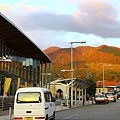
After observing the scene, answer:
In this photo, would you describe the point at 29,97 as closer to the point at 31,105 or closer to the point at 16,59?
the point at 31,105

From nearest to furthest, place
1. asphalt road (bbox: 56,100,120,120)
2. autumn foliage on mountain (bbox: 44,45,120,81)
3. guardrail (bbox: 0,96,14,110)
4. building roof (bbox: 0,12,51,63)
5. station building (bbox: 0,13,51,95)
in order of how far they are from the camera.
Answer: asphalt road (bbox: 56,100,120,120) < building roof (bbox: 0,12,51,63) < station building (bbox: 0,13,51,95) < guardrail (bbox: 0,96,14,110) < autumn foliage on mountain (bbox: 44,45,120,81)

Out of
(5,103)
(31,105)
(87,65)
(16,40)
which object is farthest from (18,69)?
(87,65)

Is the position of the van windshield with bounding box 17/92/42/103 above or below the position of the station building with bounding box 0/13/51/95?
below

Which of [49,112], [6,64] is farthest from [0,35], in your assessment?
[49,112]

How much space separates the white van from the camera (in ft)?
60.7

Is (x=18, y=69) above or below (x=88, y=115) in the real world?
above

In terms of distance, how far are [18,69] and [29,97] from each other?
101ft

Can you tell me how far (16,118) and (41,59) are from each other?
4244 centimetres

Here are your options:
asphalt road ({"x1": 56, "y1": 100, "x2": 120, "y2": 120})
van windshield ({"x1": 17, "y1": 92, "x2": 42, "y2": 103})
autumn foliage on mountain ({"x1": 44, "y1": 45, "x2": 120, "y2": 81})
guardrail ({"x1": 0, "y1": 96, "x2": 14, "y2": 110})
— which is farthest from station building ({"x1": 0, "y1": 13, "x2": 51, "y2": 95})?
autumn foliage on mountain ({"x1": 44, "y1": 45, "x2": 120, "y2": 81})

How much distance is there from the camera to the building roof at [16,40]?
33356 millimetres

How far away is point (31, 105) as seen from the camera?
1866cm

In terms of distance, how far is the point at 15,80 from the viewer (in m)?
47.5

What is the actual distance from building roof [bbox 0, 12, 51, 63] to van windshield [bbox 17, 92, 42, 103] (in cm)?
1147

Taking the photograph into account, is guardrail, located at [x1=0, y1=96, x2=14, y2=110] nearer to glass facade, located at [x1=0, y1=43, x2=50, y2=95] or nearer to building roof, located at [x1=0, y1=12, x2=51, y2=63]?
glass facade, located at [x1=0, y1=43, x2=50, y2=95]
